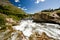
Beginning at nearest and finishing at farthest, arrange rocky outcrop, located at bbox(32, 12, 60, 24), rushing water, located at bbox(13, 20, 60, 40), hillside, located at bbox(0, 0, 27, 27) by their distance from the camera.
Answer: rushing water, located at bbox(13, 20, 60, 40)
rocky outcrop, located at bbox(32, 12, 60, 24)
hillside, located at bbox(0, 0, 27, 27)

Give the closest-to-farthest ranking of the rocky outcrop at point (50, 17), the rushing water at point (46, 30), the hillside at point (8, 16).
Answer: the rushing water at point (46, 30), the rocky outcrop at point (50, 17), the hillside at point (8, 16)

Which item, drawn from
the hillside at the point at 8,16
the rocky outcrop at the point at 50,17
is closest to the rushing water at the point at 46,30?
the rocky outcrop at the point at 50,17

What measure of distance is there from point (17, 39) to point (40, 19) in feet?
133

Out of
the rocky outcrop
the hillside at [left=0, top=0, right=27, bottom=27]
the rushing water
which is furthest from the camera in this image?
the hillside at [left=0, top=0, right=27, bottom=27]

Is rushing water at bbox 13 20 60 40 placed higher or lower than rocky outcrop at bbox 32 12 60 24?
lower

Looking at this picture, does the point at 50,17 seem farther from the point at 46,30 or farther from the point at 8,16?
the point at 8,16

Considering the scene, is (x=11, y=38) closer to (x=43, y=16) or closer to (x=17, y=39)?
(x=17, y=39)

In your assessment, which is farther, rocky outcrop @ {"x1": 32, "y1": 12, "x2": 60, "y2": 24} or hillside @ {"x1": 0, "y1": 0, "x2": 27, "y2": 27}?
hillside @ {"x1": 0, "y1": 0, "x2": 27, "y2": 27}

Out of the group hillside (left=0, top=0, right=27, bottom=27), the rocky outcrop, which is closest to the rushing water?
the rocky outcrop

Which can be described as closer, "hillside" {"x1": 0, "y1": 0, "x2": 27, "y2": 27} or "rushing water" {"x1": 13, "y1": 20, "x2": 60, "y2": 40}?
"rushing water" {"x1": 13, "y1": 20, "x2": 60, "y2": 40}

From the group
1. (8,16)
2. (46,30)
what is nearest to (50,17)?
(46,30)

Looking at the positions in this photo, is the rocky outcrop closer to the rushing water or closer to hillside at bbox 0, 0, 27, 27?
the rushing water

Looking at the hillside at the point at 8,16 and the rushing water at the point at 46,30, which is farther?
the hillside at the point at 8,16

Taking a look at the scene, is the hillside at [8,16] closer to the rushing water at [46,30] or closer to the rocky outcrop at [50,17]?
the rushing water at [46,30]
